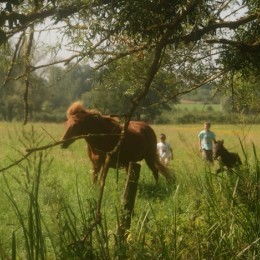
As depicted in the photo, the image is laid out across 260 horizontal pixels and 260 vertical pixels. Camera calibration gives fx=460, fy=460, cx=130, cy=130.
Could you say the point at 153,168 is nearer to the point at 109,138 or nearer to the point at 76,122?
the point at 109,138

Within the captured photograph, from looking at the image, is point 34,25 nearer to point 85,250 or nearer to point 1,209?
point 85,250

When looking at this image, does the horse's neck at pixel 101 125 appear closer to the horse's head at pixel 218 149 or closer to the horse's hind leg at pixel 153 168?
the horse's hind leg at pixel 153 168

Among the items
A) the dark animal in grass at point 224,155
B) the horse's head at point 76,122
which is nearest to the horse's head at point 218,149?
the dark animal in grass at point 224,155

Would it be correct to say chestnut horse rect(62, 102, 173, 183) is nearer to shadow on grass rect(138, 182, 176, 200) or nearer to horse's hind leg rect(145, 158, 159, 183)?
horse's hind leg rect(145, 158, 159, 183)

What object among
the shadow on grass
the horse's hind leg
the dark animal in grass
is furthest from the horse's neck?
the dark animal in grass

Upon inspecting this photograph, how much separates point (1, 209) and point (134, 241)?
11.7ft

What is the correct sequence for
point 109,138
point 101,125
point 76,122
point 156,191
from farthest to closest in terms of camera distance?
point 109,138, point 101,125, point 76,122, point 156,191

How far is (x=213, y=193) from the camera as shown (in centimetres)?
338

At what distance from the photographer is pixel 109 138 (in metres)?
8.94

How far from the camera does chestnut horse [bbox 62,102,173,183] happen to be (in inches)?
328

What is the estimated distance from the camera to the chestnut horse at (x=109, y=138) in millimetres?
8328

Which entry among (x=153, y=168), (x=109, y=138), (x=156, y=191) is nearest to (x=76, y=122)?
(x=109, y=138)

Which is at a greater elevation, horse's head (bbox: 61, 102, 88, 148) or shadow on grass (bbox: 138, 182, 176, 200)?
horse's head (bbox: 61, 102, 88, 148)

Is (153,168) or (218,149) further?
(153,168)
